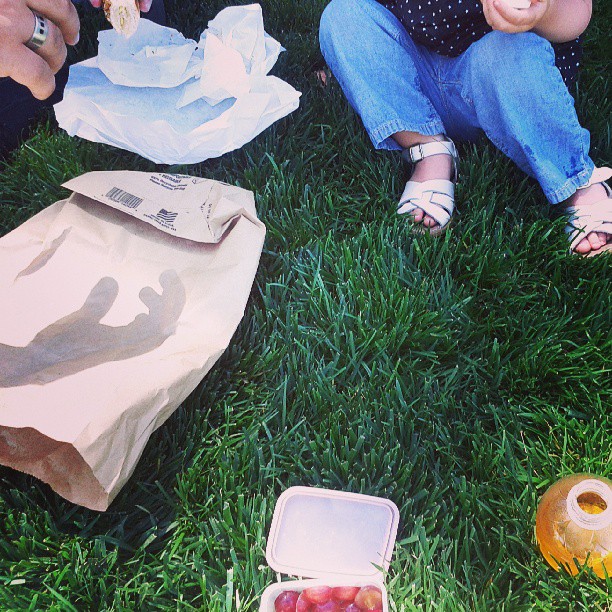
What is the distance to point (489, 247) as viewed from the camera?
139 centimetres

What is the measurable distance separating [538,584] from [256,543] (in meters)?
0.42

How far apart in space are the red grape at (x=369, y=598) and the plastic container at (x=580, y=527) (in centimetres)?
27

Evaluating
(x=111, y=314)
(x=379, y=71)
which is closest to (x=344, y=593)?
(x=111, y=314)

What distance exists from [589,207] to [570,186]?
6 cm

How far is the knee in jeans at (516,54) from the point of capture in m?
1.35

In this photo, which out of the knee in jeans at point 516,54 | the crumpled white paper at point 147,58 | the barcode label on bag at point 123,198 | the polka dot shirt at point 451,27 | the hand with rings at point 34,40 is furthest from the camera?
the crumpled white paper at point 147,58

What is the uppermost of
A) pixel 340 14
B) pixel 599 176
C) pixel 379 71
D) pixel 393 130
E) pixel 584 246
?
pixel 340 14

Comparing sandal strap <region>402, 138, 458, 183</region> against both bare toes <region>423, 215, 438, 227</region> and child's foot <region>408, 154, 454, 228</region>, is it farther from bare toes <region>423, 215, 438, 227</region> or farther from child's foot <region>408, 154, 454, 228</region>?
bare toes <region>423, 215, 438, 227</region>

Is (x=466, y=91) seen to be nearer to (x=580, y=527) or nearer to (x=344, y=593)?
(x=580, y=527)

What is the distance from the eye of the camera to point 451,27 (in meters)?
1.48

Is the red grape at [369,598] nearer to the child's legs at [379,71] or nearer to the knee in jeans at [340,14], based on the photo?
the child's legs at [379,71]

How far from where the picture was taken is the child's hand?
125 centimetres

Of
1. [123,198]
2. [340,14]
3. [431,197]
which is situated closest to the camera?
[123,198]

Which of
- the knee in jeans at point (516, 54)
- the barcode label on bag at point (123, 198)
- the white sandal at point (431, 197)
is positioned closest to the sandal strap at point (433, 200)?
the white sandal at point (431, 197)
